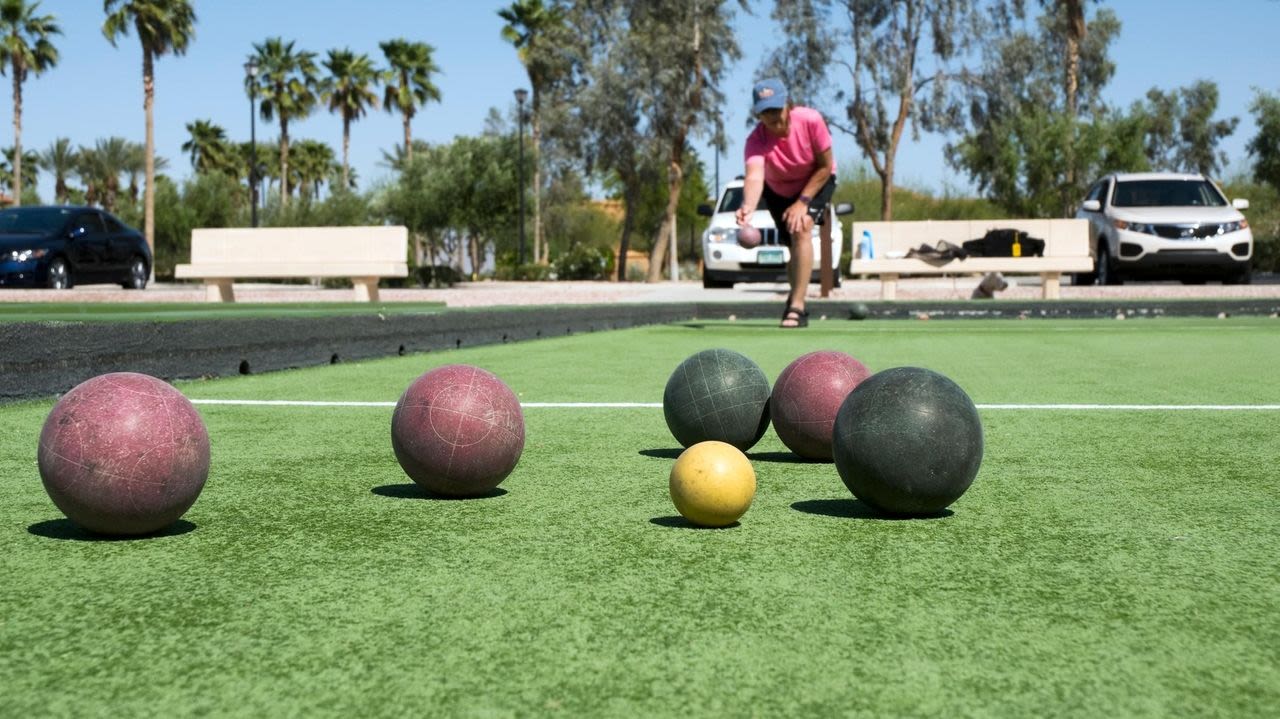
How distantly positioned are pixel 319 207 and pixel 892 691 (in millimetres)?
61935

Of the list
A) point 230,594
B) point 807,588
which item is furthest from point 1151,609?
point 230,594

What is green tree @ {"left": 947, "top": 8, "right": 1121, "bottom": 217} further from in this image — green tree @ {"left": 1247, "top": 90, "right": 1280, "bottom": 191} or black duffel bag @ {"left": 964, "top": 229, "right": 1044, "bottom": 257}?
black duffel bag @ {"left": 964, "top": 229, "right": 1044, "bottom": 257}

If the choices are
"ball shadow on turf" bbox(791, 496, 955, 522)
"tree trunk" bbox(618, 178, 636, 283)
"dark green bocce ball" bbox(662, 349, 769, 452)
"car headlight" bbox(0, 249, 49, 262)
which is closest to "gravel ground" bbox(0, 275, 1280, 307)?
"car headlight" bbox(0, 249, 49, 262)

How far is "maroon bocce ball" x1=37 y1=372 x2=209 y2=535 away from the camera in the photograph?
3.40 m

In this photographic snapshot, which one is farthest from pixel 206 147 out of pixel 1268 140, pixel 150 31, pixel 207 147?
pixel 1268 140

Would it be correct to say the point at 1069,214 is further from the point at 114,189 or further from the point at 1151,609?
the point at 114,189

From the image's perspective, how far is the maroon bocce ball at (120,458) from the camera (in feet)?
11.1

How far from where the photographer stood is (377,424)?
618 cm

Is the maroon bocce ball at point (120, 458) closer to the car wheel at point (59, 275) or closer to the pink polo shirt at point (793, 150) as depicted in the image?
the pink polo shirt at point (793, 150)

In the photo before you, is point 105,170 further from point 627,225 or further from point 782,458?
point 782,458

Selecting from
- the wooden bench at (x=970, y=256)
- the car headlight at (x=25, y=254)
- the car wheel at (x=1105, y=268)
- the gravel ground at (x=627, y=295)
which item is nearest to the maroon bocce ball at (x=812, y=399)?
the gravel ground at (x=627, y=295)

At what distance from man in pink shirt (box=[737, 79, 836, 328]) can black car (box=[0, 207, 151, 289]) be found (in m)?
13.7

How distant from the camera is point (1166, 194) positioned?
72.8 feet

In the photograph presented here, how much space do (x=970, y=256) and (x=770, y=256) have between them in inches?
134
